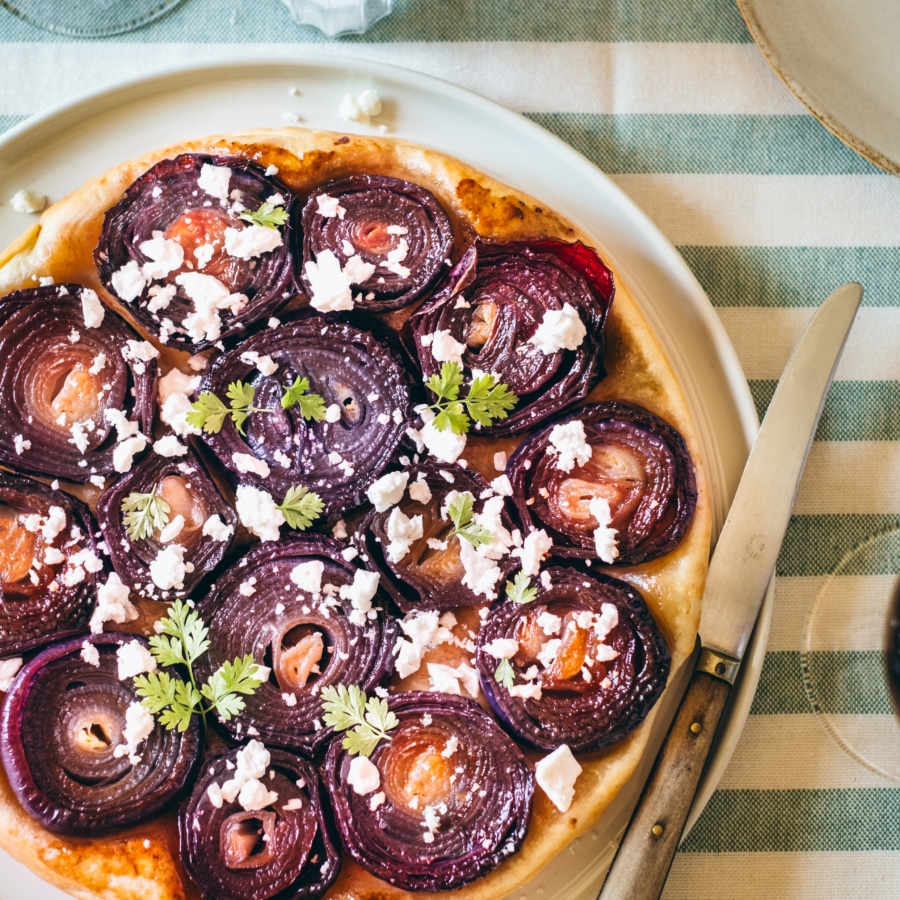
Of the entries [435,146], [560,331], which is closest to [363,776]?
[560,331]

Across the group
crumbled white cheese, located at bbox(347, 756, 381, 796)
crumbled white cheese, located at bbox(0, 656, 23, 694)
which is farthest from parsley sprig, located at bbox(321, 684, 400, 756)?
crumbled white cheese, located at bbox(0, 656, 23, 694)

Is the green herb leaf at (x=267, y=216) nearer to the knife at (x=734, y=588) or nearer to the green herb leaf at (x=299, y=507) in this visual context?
the green herb leaf at (x=299, y=507)

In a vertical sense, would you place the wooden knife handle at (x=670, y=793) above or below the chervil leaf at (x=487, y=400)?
below

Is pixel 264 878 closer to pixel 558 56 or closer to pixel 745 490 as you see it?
pixel 745 490

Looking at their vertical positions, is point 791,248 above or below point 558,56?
below

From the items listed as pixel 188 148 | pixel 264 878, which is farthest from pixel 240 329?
pixel 264 878

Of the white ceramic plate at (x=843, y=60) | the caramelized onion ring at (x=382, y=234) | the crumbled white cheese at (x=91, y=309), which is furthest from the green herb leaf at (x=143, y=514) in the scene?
the white ceramic plate at (x=843, y=60)

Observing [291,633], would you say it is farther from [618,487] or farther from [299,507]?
[618,487]

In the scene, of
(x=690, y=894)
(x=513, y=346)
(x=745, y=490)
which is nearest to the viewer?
(x=513, y=346)
